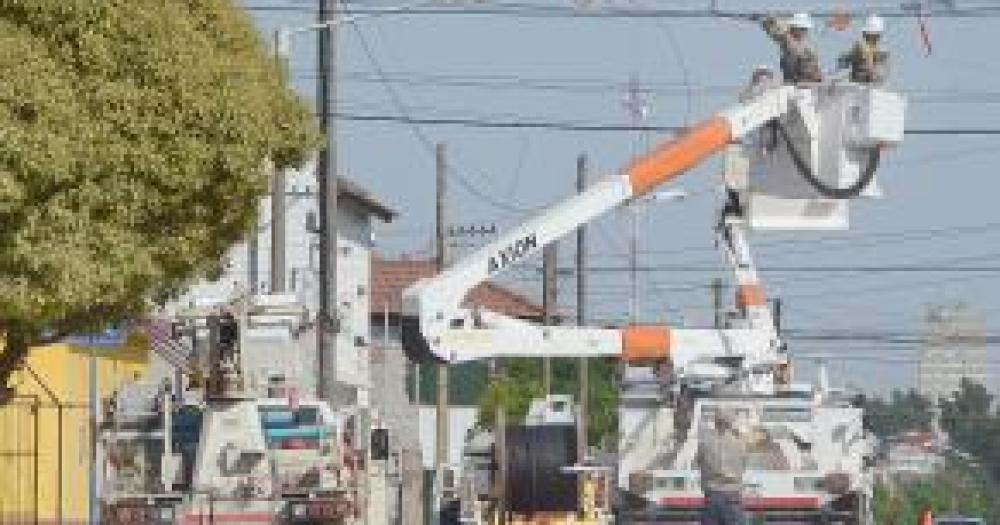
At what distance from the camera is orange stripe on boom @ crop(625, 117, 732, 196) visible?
101 feet

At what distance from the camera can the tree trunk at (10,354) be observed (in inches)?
863

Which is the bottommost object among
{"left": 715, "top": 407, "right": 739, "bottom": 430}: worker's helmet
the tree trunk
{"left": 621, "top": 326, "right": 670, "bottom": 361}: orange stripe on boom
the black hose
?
{"left": 715, "top": 407, "right": 739, "bottom": 430}: worker's helmet

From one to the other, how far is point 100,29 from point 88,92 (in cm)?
51

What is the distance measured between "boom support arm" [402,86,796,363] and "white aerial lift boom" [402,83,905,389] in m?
0.01

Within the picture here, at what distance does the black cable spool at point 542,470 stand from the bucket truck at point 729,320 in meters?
1.74

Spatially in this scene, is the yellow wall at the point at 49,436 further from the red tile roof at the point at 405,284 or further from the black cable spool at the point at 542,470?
the red tile roof at the point at 405,284

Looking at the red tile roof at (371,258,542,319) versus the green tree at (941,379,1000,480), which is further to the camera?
the green tree at (941,379,1000,480)

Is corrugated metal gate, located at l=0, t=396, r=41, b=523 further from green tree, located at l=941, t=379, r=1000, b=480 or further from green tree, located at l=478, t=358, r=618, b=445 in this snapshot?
green tree, located at l=941, t=379, r=1000, b=480

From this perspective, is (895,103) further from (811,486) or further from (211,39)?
(211,39)

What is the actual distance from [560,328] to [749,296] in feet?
7.10

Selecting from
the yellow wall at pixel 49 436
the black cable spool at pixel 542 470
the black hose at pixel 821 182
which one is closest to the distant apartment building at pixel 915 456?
the yellow wall at pixel 49 436

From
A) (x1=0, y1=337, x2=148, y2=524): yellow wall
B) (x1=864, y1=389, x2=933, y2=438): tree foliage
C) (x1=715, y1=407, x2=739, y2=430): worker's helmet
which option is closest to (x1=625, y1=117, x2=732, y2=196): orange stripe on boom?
(x1=715, y1=407, x2=739, y2=430): worker's helmet

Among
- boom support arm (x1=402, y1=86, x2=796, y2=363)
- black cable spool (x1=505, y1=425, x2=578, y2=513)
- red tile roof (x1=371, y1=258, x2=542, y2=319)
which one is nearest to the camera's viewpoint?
boom support arm (x1=402, y1=86, x2=796, y2=363)

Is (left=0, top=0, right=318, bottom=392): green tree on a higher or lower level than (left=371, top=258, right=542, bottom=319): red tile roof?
lower
